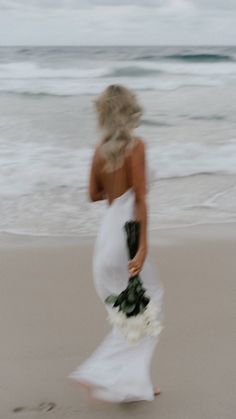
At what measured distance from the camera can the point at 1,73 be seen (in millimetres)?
19797

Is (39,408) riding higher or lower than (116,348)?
lower

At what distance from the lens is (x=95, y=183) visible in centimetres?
284

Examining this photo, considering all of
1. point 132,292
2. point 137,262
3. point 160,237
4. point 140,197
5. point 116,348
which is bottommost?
point 160,237

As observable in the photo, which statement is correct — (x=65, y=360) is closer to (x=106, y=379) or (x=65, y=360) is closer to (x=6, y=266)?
(x=106, y=379)

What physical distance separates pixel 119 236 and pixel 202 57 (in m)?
21.5

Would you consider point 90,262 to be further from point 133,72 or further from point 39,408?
point 133,72

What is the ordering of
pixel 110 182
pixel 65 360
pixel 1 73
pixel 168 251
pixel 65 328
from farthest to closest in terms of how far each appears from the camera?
pixel 1 73
pixel 168 251
pixel 65 328
pixel 65 360
pixel 110 182

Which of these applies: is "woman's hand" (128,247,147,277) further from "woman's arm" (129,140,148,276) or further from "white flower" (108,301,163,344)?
"white flower" (108,301,163,344)

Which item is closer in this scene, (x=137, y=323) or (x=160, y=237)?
(x=137, y=323)

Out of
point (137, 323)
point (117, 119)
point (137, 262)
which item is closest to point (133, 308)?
point (137, 323)
